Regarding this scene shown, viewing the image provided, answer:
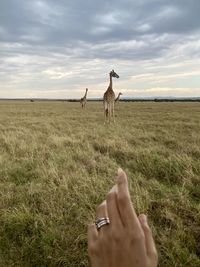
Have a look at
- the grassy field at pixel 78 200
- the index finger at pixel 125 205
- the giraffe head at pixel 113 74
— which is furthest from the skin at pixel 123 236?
the giraffe head at pixel 113 74

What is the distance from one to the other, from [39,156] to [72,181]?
9.29 ft

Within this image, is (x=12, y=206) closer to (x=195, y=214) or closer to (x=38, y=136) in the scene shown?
(x=195, y=214)

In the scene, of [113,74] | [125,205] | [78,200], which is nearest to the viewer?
[125,205]

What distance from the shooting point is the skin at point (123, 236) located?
1.09m

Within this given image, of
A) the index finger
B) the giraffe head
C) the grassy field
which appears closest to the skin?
the index finger

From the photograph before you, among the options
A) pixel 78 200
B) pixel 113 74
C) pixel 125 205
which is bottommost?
pixel 78 200

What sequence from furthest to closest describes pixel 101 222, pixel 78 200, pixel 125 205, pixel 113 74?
1. pixel 113 74
2. pixel 78 200
3. pixel 101 222
4. pixel 125 205

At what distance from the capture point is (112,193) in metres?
1.12

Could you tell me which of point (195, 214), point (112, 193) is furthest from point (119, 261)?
point (195, 214)

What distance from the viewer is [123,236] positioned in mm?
1126

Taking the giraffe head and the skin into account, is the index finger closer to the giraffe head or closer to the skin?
the skin

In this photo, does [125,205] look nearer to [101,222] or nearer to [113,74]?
[101,222]

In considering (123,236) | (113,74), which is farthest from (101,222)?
(113,74)

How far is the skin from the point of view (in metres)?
1.09
